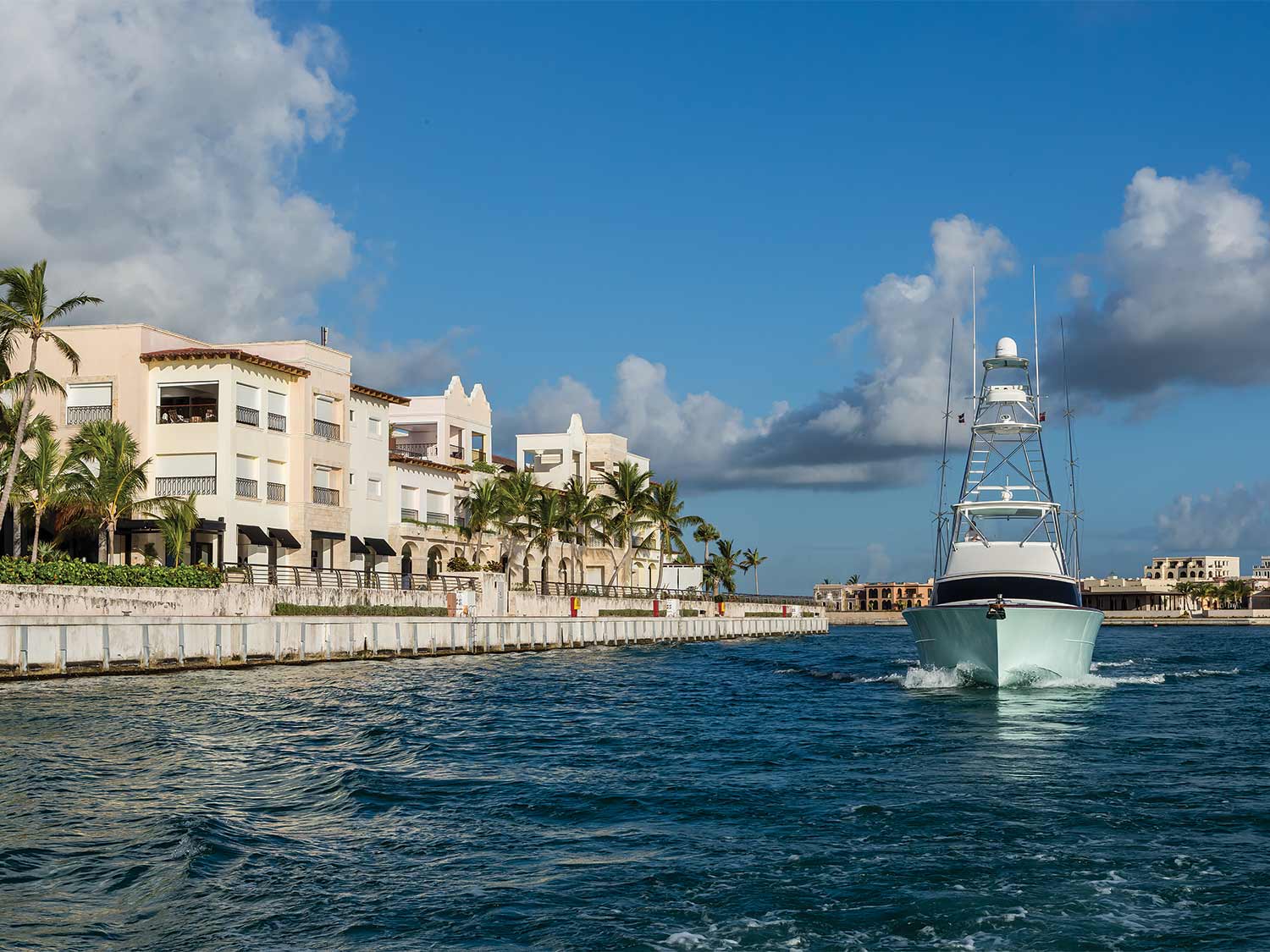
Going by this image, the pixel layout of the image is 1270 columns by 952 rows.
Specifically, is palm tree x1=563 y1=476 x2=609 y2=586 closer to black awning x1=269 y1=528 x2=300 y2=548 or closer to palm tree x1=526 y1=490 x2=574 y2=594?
palm tree x1=526 y1=490 x2=574 y2=594

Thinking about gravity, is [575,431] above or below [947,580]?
above

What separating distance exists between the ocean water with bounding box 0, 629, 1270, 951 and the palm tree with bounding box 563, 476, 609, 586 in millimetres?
59298

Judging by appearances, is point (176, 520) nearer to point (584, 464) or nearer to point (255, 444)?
point (255, 444)

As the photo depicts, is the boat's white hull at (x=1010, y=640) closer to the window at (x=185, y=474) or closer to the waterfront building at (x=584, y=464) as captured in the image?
the window at (x=185, y=474)

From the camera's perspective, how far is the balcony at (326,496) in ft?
204

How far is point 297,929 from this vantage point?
10.8m

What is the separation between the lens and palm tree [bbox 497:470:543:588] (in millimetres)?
79250

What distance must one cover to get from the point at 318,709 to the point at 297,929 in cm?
1904

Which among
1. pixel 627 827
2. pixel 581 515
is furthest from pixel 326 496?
pixel 627 827

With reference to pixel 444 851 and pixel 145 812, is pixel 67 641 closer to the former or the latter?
pixel 145 812

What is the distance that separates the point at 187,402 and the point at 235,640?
66.5ft

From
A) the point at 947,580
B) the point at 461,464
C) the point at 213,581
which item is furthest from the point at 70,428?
the point at 947,580

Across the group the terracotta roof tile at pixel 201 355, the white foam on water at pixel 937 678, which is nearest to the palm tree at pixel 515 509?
the terracotta roof tile at pixel 201 355

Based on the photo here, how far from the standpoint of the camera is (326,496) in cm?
6312
